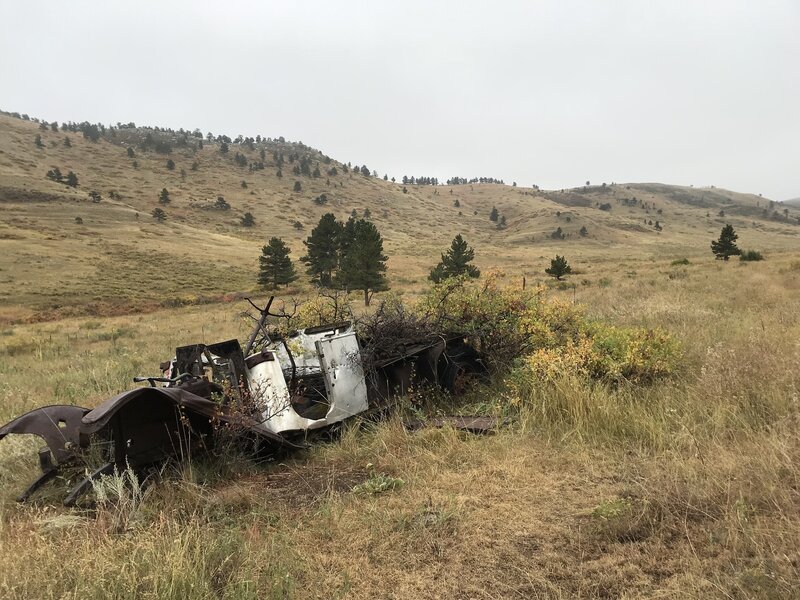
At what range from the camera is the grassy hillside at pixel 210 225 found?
44562 millimetres

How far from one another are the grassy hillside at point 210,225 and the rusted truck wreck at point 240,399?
34.3m

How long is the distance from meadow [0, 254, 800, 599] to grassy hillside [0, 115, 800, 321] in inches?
1407

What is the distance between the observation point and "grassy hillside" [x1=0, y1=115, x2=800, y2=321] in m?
44.6

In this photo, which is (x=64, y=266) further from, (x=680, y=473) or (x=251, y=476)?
(x=680, y=473)

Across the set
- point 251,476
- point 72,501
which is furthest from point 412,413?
point 72,501

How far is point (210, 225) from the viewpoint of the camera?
3428 inches

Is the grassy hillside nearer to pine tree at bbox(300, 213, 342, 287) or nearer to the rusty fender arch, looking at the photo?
pine tree at bbox(300, 213, 342, 287)

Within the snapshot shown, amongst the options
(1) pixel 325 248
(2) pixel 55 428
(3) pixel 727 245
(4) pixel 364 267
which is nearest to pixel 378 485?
(2) pixel 55 428

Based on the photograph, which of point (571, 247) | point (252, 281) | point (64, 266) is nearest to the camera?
point (64, 266)

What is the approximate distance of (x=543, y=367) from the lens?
5137mm

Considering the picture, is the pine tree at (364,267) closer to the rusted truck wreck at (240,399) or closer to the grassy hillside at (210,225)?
the grassy hillside at (210,225)

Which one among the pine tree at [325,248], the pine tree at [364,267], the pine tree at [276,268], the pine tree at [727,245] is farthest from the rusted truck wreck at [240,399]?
the pine tree at [727,245]

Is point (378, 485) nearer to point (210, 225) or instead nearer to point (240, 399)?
point (240, 399)

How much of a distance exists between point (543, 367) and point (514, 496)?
2.19m
